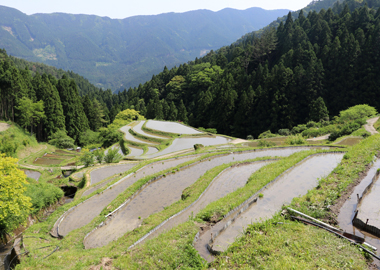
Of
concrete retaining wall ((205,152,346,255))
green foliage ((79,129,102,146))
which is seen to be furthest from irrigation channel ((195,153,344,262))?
green foliage ((79,129,102,146))

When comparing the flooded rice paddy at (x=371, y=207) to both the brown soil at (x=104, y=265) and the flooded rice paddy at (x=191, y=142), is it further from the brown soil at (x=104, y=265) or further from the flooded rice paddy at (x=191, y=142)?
the flooded rice paddy at (x=191, y=142)

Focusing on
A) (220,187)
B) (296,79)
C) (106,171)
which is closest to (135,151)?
(106,171)

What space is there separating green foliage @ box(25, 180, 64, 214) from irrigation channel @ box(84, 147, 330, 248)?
332 inches

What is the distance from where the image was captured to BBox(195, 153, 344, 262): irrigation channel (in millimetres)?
6160

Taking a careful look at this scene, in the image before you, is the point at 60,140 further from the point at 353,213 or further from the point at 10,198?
the point at 353,213

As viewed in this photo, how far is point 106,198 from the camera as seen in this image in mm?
12984

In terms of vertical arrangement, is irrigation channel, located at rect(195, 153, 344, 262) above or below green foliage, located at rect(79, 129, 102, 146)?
above

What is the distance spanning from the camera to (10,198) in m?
12.4

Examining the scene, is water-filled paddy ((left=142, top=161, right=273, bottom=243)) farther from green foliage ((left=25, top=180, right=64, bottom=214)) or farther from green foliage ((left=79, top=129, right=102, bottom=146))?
green foliage ((left=79, top=129, right=102, bottom=146))

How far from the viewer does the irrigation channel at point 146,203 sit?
29.2ft

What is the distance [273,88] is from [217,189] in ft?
171

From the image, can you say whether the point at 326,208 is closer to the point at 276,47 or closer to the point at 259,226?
the point at 259,226

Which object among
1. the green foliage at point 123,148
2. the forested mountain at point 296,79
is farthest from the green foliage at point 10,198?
the forested mountain at point 296,79

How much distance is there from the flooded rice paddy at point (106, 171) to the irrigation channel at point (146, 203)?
706cm
